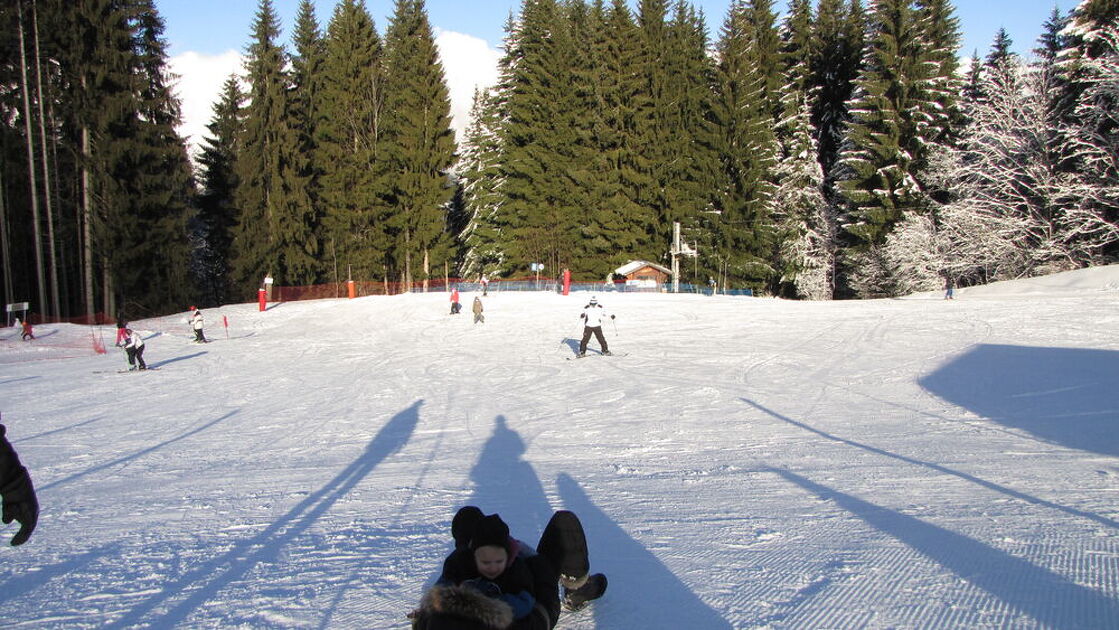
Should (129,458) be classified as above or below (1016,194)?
below

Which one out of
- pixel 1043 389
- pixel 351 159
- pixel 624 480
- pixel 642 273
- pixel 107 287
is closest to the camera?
pixel 624 480

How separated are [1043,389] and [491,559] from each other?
1195 cm

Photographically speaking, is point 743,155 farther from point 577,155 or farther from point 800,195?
point 577,155

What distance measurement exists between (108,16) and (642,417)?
1337 inches

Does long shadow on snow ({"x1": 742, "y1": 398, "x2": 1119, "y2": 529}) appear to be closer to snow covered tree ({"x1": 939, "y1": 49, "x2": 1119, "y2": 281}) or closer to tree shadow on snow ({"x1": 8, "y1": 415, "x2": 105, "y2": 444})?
tree shadow on snow ({"x1": 8, "y1": 415, "x2": 105, "y2": 444})

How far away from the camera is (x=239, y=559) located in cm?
468

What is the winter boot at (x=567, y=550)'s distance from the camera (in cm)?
362

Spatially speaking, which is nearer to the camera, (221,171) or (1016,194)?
(1016,194)

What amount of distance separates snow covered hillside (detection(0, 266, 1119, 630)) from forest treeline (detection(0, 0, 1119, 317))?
19.4m

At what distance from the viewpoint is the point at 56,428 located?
10555 mm

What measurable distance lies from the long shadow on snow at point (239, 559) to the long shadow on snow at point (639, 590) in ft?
7.49

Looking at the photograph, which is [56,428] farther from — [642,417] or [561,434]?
[642,417]

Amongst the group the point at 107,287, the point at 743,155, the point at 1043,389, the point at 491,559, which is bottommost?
the point at 1043,389

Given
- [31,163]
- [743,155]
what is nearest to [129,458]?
[31,163]
